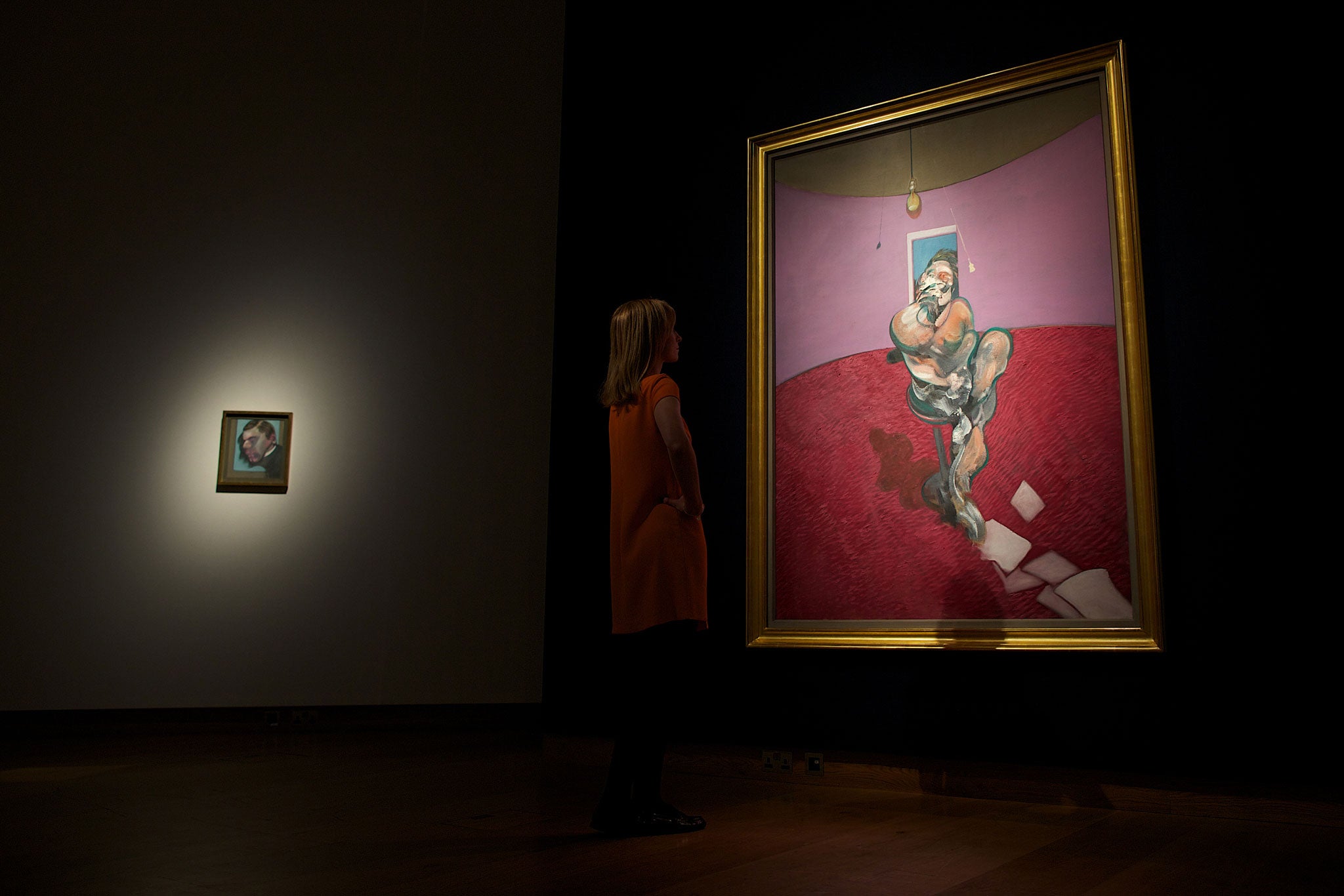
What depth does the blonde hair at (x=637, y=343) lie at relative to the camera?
9.39 feet

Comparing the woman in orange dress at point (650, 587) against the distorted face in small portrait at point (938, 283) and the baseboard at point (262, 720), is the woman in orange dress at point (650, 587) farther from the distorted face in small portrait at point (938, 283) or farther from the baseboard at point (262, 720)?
the baseboard at point (262, 720)

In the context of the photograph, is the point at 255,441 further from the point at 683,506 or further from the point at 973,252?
the point at 973,252

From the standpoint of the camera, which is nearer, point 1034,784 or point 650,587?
point 650,587

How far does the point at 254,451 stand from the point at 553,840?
3870mm

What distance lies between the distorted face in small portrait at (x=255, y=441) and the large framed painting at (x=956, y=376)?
3117mm

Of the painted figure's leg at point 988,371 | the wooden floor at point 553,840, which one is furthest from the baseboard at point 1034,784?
the painted figure's leg at point 988,371

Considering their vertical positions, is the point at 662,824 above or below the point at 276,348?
below

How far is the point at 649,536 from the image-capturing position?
106 inches

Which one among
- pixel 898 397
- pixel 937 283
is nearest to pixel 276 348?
pixel 898 397

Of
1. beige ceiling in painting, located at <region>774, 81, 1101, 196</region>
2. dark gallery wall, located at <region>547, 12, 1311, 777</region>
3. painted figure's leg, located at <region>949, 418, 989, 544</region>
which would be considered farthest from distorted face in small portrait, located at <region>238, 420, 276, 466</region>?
painted figure's leg, located at <region>949, 418, 989, 544</region>

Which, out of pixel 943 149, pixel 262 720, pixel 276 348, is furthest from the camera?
pixel 276 348

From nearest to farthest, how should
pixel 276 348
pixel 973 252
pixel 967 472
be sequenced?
1. pixel 967 472
2. pixel 973 252
3. pixel 276 348

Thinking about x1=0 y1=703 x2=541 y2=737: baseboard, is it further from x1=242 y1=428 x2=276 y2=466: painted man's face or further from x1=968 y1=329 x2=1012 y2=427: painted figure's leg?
x1=968 y1=329 x2=1012 y2=427: painted figure's leg

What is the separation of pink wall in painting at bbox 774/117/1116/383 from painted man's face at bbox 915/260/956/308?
0.06 metres
